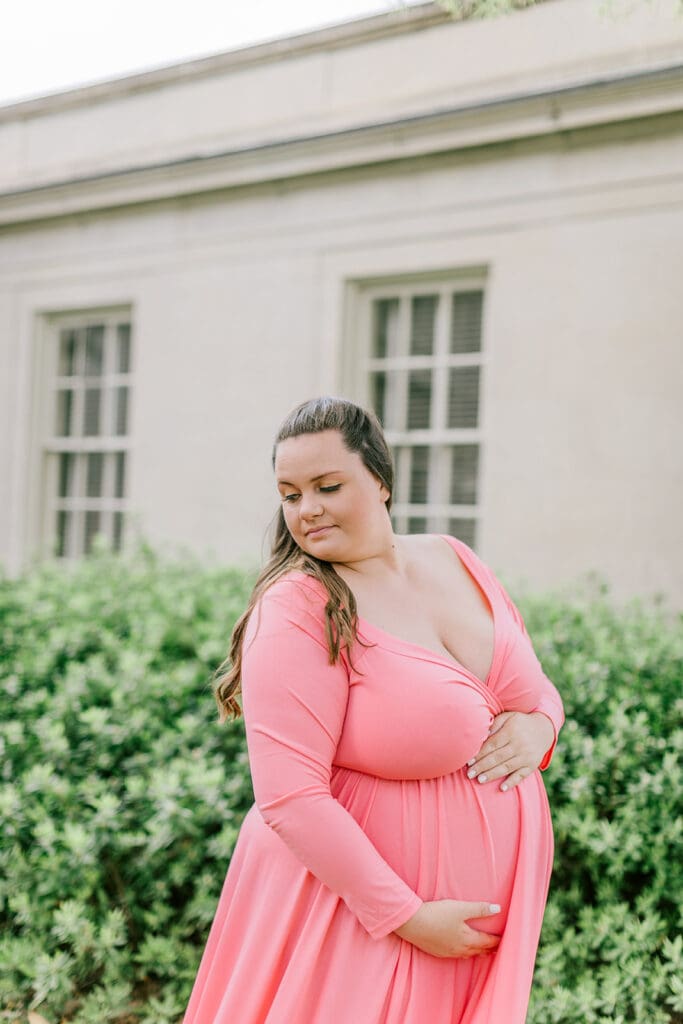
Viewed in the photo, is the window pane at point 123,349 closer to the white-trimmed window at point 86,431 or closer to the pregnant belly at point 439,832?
the white-trimmed window at point 86,431

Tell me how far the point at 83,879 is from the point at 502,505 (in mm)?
4536

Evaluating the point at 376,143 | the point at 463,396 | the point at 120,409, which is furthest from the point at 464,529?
the point at 120,409

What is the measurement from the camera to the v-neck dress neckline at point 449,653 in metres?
2.07

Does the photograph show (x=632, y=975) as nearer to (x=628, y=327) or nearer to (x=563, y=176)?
(x=628, y=327)

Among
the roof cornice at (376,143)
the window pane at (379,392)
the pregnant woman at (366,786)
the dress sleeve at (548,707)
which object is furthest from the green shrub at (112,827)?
the roof cornice at (376,143)

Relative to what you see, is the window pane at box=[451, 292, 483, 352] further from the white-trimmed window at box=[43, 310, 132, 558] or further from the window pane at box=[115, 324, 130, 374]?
the window pane at box=[115, 324, 130, 374]

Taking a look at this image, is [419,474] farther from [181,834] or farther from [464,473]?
[181,834]

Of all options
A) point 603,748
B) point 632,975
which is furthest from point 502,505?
point 632,975

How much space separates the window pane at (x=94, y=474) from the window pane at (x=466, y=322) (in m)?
3.84

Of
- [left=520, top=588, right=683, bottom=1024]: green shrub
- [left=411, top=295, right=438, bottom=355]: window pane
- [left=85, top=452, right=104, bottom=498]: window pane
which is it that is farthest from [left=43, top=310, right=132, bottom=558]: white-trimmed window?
[left=520, top=588, right=683, bottom=1024]: green shrub

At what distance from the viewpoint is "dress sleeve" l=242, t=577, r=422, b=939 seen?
6.33 feet

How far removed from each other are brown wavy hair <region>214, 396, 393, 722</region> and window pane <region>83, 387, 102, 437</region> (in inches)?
317

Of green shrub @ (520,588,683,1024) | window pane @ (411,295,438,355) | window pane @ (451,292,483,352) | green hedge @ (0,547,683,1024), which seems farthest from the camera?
window pane @ (411,295,438,355)

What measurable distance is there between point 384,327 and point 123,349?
2.91 m
